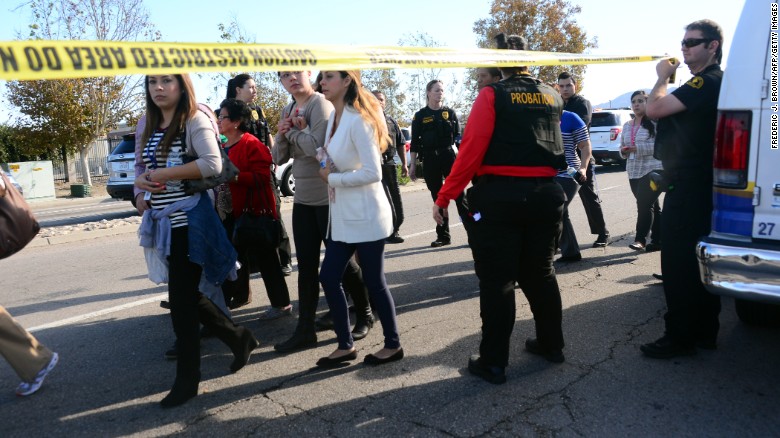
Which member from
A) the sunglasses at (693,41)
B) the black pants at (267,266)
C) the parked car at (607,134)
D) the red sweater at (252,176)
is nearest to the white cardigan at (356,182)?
the red sweater at (252,176)

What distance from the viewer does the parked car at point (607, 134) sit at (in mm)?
18688

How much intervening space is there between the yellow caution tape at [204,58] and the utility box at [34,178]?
65.1ft

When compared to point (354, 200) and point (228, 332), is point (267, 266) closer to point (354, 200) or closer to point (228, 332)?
point (228, 332)

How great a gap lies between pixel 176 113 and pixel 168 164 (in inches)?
11.0

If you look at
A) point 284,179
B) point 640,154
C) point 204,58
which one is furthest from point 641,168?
point 284,179

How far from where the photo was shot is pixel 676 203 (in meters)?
3.59

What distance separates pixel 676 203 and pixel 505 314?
1.24 meters

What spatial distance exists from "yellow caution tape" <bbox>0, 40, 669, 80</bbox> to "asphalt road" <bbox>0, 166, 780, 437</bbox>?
172 centimetres

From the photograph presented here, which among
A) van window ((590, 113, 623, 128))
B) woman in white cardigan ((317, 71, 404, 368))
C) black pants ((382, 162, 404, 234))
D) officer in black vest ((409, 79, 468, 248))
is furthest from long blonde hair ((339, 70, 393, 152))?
van window ((590, 113, 623, 128))

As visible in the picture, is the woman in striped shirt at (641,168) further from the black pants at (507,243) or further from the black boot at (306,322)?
the black boot at (306,322)

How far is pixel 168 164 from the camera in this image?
3.31m

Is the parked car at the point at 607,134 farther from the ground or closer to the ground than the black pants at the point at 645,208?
farther from the ground

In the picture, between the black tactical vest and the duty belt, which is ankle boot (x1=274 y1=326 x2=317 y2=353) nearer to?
the black tactical vest

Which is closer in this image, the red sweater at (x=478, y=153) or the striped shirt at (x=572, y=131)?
the red sweater at (x=478, y=153)
